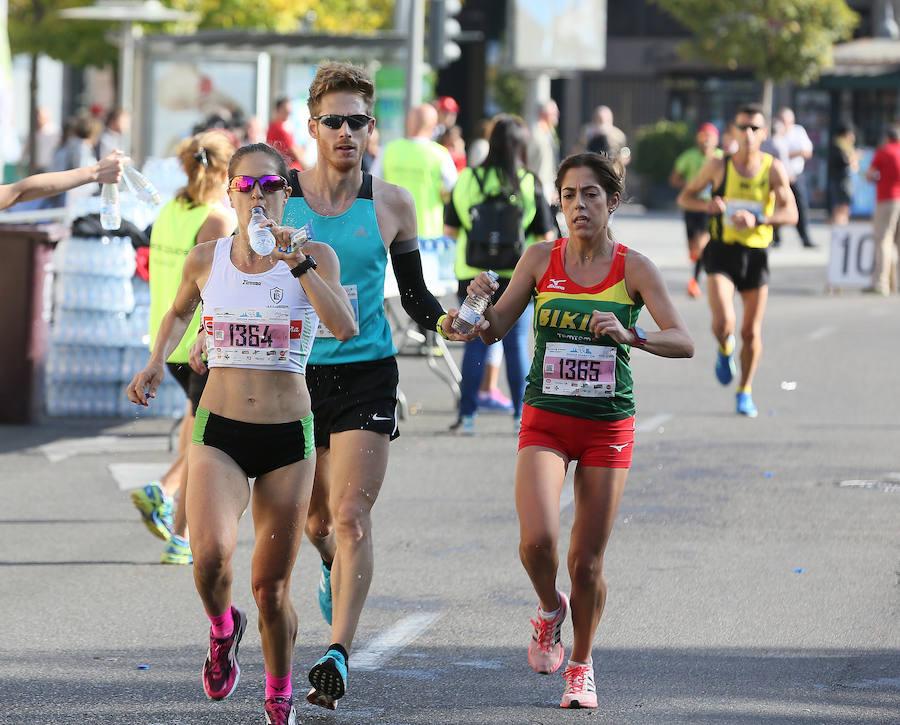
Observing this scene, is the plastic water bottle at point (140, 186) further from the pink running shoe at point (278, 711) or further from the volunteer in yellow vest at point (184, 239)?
the pink running shoe at point (278, 711)

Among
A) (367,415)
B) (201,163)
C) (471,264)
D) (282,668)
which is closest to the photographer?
(282,668)

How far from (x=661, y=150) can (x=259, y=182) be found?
4180 centimetres

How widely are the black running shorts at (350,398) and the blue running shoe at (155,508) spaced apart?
7.13ft

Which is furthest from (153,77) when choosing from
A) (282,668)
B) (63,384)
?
(282,668)

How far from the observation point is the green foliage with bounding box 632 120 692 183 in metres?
45.7

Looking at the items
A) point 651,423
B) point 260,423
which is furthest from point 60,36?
point 260,423

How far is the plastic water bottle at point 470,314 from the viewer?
5.36 m

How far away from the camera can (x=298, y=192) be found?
5562 mm

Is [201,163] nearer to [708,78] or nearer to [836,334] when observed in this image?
[836,334]

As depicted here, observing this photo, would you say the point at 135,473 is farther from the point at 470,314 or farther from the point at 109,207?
the point at 470,314

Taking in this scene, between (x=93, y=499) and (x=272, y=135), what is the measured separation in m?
10.5

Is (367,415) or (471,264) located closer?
(367,415)

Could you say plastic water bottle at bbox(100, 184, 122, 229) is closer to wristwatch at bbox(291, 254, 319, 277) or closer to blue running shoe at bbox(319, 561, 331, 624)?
blue running shoe at bbox(319, 561, 331, 624)

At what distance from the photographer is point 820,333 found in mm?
17531
